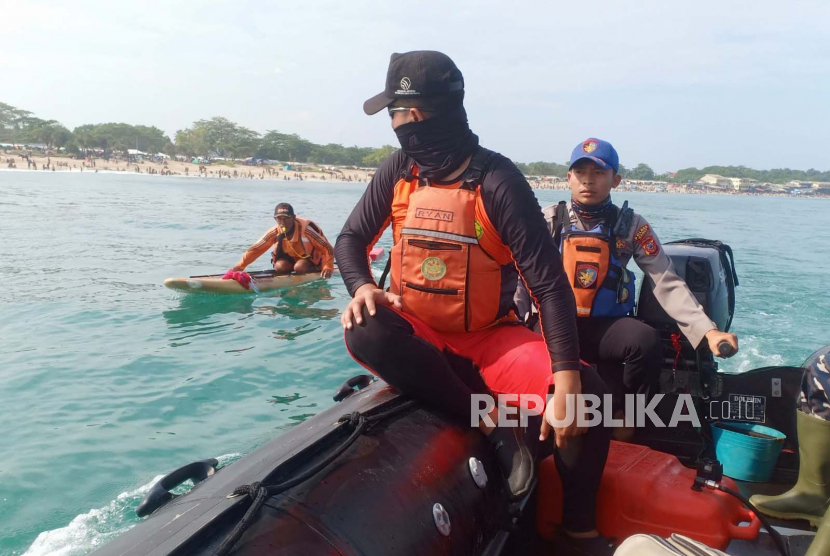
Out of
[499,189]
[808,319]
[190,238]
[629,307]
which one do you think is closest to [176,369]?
[629,307]

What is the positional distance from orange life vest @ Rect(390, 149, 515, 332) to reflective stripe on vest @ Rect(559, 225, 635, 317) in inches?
41.0

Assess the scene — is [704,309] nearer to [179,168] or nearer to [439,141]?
[439,141]

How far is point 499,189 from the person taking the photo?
2209 mm

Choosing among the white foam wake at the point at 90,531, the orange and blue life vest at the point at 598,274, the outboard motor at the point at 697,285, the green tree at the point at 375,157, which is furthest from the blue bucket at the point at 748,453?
A: the green tree at the point at 375,157

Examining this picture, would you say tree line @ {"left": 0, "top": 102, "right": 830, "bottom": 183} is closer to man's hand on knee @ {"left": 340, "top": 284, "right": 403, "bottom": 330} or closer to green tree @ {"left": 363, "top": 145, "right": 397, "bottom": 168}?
green tree @ {"left": 363, "top": 145, "right": 397, "bottom": 168}

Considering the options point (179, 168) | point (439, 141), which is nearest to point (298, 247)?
point (439, 141)

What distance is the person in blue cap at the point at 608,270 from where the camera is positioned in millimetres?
3141

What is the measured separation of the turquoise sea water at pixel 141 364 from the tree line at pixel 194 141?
79.8 m

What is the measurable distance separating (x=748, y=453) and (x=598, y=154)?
167 cm

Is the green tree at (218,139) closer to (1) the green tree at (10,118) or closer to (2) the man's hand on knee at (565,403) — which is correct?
(1) the green tree at (10,118)

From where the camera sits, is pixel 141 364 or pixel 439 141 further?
pixel 141 364

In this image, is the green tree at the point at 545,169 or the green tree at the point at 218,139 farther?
the green tree at the point at 545,169

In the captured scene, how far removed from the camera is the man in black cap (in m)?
2.18

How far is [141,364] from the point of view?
6.90 metres
